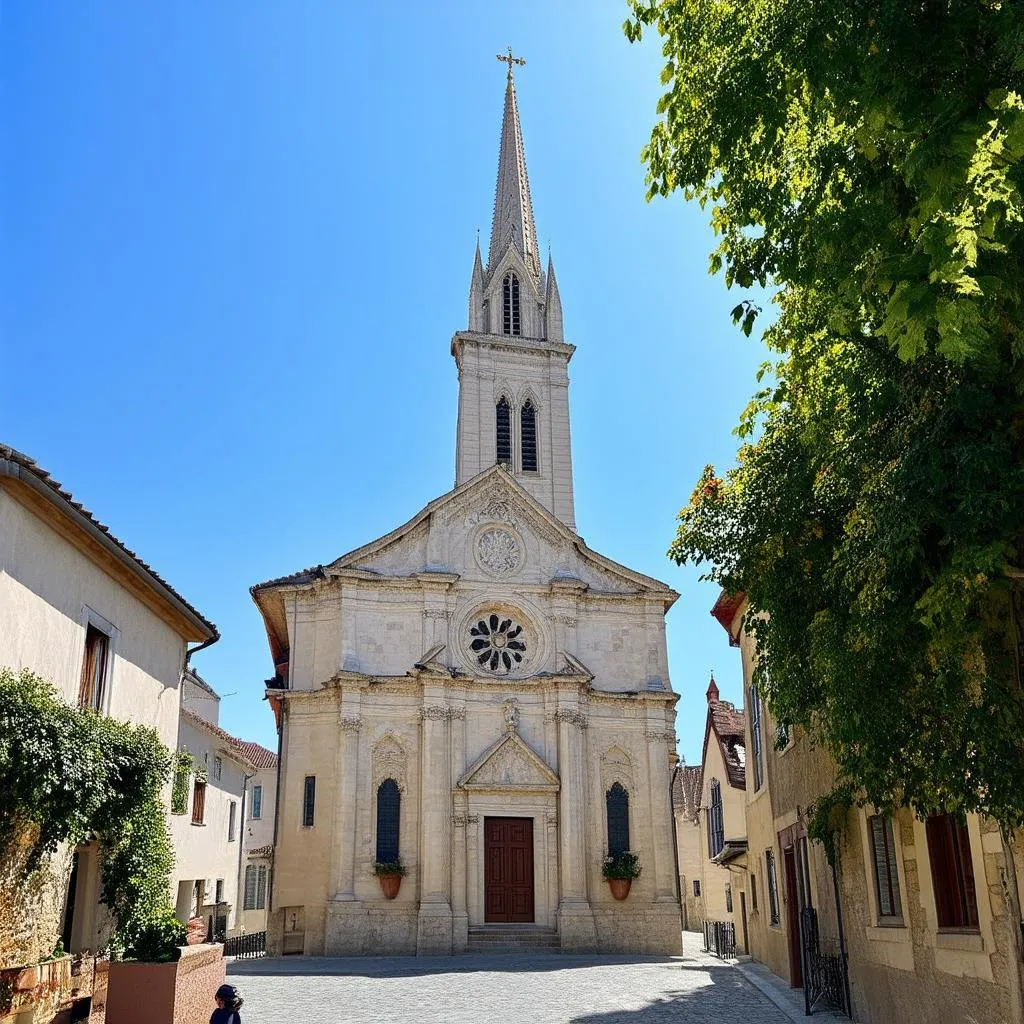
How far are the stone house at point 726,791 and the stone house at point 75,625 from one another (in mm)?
15537

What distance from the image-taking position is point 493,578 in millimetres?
Answer: 32812

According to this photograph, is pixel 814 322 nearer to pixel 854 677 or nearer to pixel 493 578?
pixel 854 677

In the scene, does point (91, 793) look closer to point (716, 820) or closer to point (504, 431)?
point (716, 820)

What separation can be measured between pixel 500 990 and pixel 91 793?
31.9 ft

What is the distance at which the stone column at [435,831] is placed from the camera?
28047 millimetres

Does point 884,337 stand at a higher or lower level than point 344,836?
higher

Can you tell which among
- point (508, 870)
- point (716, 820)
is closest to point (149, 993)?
point (508, 870)

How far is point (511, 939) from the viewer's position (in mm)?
28672

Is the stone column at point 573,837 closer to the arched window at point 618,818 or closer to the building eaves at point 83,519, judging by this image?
the arched window at point 618,818

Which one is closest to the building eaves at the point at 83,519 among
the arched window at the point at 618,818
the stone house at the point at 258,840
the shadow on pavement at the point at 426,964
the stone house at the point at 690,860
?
the shadow on pavement at the point at 426,964

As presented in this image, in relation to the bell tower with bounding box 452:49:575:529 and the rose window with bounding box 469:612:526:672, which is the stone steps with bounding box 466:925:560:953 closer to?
the rose window with bounding box 469:612:526:672

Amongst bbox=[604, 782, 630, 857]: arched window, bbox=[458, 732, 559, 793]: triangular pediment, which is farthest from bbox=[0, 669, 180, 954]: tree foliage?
bbox=[604, 782, 630, 857]: arched window

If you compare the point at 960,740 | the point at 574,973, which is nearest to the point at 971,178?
the point at 960,740

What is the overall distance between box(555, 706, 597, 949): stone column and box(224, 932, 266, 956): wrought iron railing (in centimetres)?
876
